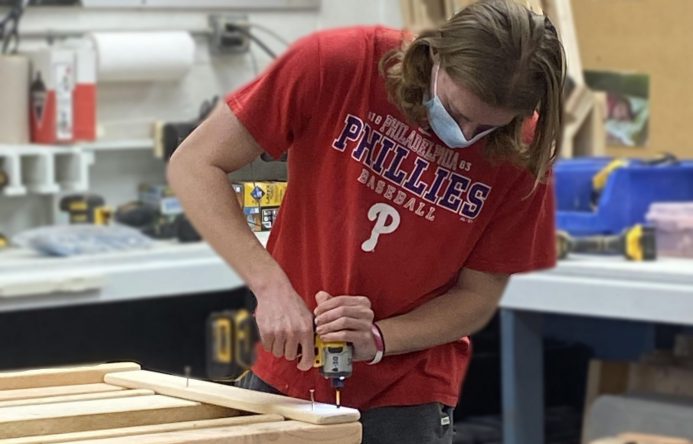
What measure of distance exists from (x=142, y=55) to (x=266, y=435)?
2.42m

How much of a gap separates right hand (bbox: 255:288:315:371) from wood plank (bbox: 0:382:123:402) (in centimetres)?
23

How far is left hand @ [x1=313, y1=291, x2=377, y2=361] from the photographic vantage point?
1596 mm

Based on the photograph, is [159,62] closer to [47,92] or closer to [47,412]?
[47,92]

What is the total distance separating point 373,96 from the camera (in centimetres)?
171

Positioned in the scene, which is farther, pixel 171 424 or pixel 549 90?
pixel 549 90

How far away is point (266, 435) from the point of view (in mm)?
1411

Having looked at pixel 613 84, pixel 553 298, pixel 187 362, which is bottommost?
pixel 187 362

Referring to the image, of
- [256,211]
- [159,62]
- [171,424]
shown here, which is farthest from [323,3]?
[171,424]

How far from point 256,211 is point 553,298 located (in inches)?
61.7

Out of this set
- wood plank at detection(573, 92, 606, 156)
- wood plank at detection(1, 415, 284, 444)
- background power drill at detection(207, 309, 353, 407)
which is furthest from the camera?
wood plank at detection(573, 92, 606, 156)

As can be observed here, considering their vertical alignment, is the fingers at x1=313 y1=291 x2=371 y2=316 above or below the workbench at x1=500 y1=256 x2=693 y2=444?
above

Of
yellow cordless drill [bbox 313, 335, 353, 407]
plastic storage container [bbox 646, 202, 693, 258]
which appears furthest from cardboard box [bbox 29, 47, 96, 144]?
yellow cordless drill [bbox 313, 335, 353, 407]

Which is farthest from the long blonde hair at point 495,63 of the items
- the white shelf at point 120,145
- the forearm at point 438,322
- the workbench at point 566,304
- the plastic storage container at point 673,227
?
the white shelf at point 120,145

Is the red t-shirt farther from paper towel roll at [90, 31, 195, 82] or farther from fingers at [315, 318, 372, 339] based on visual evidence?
paper towel roll at [90, 31, 195, 82]
